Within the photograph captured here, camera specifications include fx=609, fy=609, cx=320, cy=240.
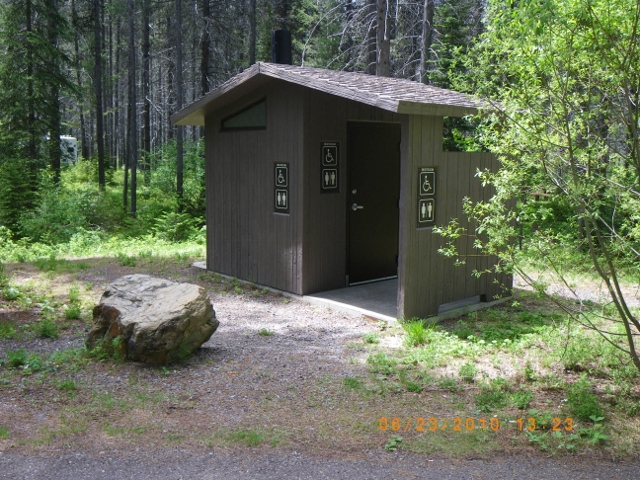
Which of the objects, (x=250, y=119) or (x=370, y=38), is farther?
(x=370, y=38)

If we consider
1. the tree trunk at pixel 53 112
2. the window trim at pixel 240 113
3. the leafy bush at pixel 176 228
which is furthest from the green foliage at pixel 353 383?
the tree trunk at pixel 53 112

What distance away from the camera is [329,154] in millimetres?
8117

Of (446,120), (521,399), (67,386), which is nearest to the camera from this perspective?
(521,399)

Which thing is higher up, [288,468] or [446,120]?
[446,120]

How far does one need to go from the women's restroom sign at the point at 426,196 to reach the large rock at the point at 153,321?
267cm

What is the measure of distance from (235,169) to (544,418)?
5976mm

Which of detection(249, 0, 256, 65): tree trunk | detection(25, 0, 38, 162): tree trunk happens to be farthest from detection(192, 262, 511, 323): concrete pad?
detection(249, 0, 256, 65): tree trunk

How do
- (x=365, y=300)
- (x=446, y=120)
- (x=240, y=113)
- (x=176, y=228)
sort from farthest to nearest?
(x=176, y=228)
(x=446, y=120)
(x=240, y=113)
(x=365, y=300)

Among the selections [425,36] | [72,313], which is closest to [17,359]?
[72,313]

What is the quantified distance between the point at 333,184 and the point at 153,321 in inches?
145

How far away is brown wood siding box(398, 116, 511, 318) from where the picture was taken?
21.9ft

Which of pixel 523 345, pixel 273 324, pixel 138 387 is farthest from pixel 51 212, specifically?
pixel 523 345

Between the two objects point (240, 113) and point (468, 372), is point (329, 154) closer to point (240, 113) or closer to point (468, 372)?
point (240, 113)

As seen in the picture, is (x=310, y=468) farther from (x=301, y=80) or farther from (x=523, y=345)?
(x=301, y=80)
